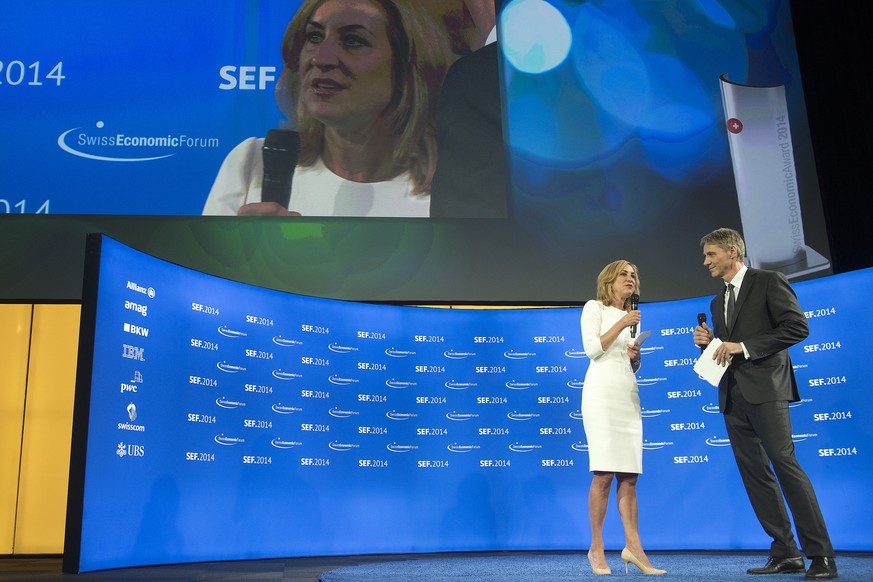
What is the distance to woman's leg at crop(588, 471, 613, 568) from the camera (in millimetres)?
3486

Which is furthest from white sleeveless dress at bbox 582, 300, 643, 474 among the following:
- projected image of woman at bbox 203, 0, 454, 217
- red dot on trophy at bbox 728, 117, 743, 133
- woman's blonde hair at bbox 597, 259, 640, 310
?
red dot on trophy at bbox 728, 117, 743, 133

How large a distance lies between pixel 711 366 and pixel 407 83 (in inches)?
149


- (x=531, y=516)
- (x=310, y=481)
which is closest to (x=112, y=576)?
(x=310, y=481)

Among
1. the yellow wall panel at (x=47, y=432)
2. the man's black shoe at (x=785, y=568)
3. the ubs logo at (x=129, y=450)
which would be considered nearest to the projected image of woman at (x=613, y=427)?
the man's black shoe at (x=785, y=568)

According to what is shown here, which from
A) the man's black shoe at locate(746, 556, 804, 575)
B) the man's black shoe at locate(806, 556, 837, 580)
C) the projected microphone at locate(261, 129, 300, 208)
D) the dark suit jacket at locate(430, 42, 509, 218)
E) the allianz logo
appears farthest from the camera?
the dark suit jacket at locate(430, 42, 509, 218)

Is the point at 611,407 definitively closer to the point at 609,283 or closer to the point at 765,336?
the point at 609,283

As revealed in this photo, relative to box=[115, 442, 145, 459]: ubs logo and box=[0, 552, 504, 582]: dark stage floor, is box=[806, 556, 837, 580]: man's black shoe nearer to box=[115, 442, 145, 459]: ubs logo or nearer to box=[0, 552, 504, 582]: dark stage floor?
box=[0, 552, 504, 582]: dark stage floor

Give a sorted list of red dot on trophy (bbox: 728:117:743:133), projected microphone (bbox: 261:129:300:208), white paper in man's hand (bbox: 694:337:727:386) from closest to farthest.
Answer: white paper in man's hand (bbox: 694:337:727:386)
projected microphone (bbox: 261:129:300:208)
red dot on trophy (bbox: 728:117:743:133)

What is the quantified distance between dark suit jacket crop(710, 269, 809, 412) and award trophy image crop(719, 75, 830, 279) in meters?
2.77

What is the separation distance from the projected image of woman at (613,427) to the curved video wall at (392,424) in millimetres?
1813

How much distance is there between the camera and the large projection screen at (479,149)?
5969 mm

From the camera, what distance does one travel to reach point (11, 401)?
6.44m

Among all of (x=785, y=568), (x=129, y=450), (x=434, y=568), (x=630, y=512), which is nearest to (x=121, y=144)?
(x=129, y=450)

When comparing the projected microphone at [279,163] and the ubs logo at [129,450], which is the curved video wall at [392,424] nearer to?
the ubs logo at [129,450]
